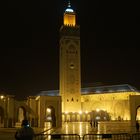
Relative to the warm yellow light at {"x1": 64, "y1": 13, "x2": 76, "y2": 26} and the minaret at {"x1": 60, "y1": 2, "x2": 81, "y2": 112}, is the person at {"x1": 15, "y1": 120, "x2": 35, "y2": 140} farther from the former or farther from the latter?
the warm yellow light at {"x1": 64, "y1": 13, "x2": 76, "y2": 26}

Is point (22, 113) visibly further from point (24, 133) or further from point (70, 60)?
point (24, 133)

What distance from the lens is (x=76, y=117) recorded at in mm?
49469

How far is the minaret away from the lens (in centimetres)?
5084

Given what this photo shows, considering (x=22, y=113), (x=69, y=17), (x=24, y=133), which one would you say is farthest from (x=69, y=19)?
(x=24, y=133)

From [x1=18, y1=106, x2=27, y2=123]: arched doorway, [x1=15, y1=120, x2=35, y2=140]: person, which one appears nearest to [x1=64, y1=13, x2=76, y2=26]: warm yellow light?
[x1=18, y1=106, x2=27, y2=123]: arched doorway

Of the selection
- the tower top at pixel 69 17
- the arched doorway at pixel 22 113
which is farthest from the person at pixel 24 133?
the tower top at pixel 69 17

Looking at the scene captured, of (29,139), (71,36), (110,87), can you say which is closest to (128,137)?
(29,139)

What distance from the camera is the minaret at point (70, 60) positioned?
167 ft

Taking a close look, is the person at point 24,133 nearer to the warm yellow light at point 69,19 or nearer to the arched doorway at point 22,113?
the arched doorway at point 22,113

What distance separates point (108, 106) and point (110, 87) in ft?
28.8

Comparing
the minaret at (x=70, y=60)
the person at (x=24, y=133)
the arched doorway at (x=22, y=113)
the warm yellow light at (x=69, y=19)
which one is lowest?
Result: the person at (x=24, y=133)

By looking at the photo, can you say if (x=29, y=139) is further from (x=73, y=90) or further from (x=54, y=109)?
(x=73, y=90)

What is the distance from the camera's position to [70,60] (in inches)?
2044

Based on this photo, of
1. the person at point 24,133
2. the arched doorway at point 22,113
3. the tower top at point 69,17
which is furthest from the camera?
the tower top at point 69,17
